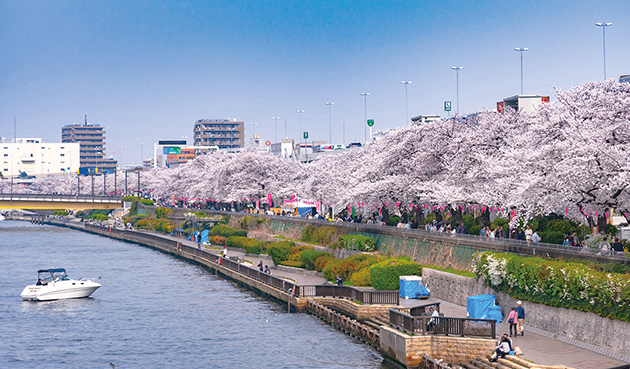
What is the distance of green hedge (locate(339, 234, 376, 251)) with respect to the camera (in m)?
60.9

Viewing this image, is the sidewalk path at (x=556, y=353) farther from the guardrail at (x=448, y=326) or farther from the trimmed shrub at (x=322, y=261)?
the trimmed shrub at (x=322, y=261)

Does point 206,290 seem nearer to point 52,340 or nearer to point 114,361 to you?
point 52,340

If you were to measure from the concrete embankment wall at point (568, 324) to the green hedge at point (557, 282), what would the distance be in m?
0.39

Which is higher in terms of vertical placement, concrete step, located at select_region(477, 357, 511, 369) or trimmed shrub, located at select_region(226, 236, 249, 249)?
trimmed shrub, located at select_region(226, 236, 249, 249)

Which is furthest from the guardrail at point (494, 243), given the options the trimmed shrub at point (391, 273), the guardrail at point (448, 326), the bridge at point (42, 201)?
the bridge at point (42, 201)

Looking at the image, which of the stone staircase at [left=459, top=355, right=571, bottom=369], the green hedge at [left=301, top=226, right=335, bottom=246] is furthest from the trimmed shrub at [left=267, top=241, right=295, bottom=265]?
the stone staircase at [left=459, top=355, right=571, bottom=369]

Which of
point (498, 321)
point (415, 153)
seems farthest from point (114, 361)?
point (415, 153)

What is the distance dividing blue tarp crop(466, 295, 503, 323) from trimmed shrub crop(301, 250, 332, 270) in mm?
26985

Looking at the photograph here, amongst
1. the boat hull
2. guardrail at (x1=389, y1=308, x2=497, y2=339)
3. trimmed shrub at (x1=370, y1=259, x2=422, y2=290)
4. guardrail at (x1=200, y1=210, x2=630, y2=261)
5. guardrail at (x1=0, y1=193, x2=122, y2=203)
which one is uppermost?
guardrail at (x1=0, y1=193, x2=122, y2=203)

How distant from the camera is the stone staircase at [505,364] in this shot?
2780 cm

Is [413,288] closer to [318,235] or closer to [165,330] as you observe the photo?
[165,330]

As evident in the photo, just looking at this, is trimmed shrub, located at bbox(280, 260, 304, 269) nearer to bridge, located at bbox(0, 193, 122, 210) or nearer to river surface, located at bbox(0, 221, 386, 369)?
river surface, located at bbox(0, 221, 386, 369)

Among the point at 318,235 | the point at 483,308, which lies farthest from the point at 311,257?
the point at 483,308

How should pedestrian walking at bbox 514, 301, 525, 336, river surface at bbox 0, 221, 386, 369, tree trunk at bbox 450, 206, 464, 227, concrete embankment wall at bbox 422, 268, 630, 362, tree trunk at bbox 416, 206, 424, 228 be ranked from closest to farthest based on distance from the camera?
concrete embankment wall at bbox 422, 268, 630, 362
pedestrian walking at bbox 514, 301, 525, 336
river surface at bbox 0, 221, 386, 369
tree trunk at bbox 450, 206, 464, 227
tree trunk at bbox 416, 206, 424, 228
